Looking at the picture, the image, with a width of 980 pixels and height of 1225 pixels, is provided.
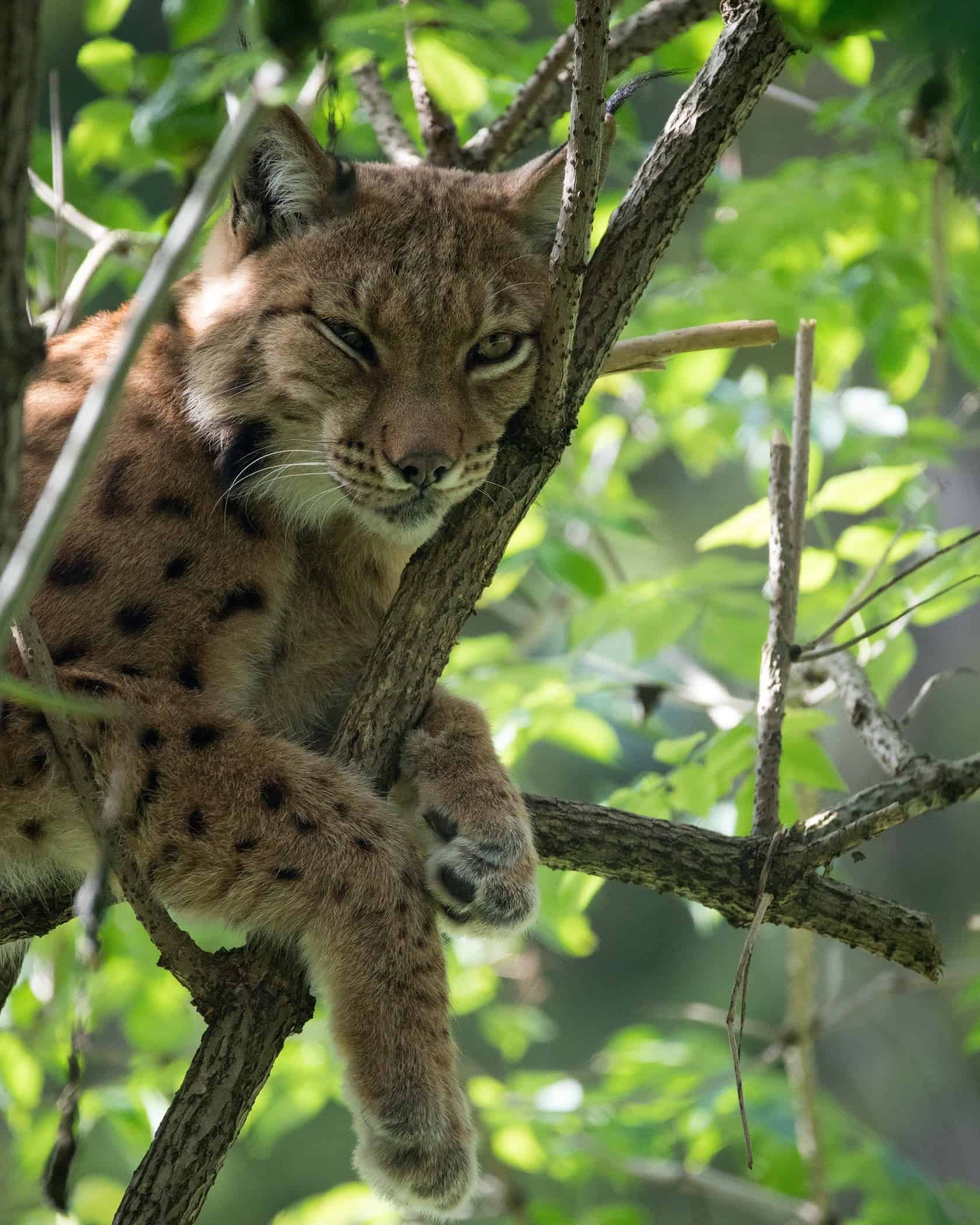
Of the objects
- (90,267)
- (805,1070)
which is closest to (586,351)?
(90,267)

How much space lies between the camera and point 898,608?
13.5 ft

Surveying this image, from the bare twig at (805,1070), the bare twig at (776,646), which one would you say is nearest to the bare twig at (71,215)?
the bare twig at (776,646)

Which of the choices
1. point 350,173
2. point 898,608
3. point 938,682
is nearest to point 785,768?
point 938,682

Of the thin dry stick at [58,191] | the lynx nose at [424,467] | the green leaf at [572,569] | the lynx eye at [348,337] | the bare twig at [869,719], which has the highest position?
the thin dry stick at [58,191]

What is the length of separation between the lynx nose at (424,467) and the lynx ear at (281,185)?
0.65 meters

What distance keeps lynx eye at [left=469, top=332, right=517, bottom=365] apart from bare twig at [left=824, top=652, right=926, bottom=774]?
1.28 m

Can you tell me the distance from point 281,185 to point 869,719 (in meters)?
2.02

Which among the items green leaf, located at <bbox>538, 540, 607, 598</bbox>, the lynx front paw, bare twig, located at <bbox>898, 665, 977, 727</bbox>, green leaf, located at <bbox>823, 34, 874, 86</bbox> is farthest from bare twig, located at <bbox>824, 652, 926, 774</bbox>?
green leaf, located at <bbox>823, 34, 874, 86</bbox>

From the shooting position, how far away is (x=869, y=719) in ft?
11.0

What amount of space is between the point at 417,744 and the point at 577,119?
141 centimetres

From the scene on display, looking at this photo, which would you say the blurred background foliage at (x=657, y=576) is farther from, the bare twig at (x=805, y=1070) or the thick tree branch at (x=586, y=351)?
the thick tree branch at (x=586, y=351)

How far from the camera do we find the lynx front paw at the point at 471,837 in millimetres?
2875

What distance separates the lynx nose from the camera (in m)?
→ 2.87

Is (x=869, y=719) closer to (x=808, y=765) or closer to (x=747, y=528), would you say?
(x=808, y=765)
